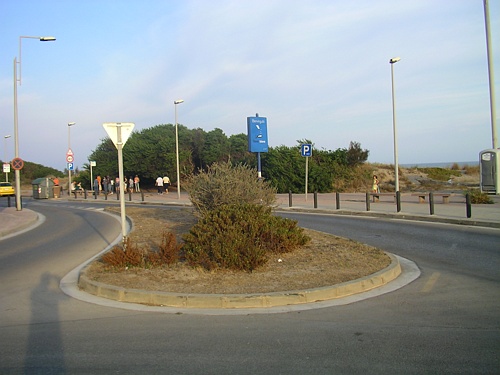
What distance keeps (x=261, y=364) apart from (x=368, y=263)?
483cm

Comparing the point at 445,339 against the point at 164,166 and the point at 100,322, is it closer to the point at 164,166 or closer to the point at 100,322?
the point at 100,322

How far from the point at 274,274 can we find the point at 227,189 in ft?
13.4

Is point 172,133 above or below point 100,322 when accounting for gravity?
above

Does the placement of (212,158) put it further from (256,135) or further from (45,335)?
(45,335)

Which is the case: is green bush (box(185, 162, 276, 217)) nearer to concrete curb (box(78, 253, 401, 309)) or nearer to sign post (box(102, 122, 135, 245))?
sign post (box(102, 122, 135, 245))

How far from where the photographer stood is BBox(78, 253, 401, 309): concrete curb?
6.77 metres

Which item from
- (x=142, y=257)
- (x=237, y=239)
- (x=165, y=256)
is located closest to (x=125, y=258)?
(x=142, y=257)

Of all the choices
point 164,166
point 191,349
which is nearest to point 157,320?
point 191,349

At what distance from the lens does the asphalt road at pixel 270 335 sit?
15.3ft

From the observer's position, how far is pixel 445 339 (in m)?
5.32

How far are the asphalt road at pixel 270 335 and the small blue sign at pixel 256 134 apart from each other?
65.1ft

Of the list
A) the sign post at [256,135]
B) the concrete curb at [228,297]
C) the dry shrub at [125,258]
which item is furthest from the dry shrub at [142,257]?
Result: the sign post at [256,135]

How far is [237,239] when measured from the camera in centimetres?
862

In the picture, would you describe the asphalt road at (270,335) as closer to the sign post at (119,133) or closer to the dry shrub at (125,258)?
the dry shrub at (125,258)
